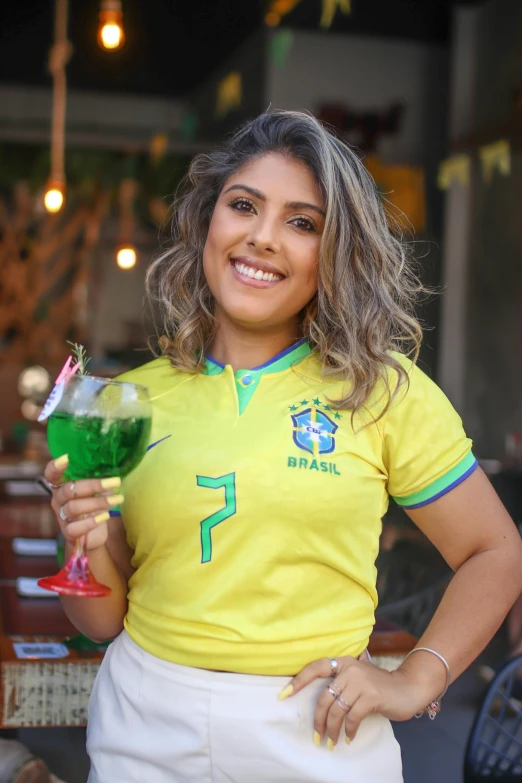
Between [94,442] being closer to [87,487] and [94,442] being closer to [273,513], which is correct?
[87,487]

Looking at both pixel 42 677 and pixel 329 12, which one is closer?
pixel 42 677

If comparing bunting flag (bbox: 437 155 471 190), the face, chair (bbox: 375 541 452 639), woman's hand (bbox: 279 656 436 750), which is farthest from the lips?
bunting flag (bbox: 437 155 471 190)

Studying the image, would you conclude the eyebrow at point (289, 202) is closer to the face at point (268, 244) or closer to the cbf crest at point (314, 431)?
the face at point (268, 244)

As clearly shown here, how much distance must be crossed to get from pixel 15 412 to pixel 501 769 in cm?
427

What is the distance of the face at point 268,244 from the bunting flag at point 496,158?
147 inches

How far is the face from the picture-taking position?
52.2 inches

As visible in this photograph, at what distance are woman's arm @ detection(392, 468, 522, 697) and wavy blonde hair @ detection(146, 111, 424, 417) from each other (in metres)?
0.16

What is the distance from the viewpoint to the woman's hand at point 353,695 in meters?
1.16

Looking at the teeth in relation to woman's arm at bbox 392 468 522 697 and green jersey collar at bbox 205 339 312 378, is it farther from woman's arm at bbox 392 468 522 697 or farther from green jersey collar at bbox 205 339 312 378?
woman's arm at bbox 392 468 522 697

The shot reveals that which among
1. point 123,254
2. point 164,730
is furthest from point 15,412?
point 164,730

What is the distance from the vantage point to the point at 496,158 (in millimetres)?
5379

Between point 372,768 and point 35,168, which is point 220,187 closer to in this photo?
point 372,768

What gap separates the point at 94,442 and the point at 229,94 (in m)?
6.24

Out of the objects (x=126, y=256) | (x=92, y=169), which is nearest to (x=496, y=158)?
(x=126, y=256)
